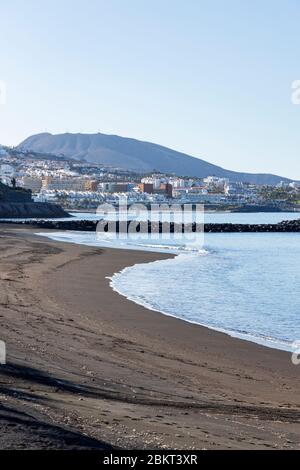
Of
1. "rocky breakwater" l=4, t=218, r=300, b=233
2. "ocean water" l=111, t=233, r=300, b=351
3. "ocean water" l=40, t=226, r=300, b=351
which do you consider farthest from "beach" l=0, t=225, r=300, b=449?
"rocky breakwater" l=4, t=218, r=300, b=233

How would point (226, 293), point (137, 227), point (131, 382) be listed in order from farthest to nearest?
1. point (137, 227)
2. point (226, 293)
3. point (131, 382)

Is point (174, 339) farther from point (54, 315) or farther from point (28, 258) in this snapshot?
point (28, 258)

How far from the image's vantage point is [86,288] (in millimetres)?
21016

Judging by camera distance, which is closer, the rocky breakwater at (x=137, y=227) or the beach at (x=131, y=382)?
the beach at (x=131, y=382)

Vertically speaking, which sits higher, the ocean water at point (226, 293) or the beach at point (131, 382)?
the beach at point (131, 382)

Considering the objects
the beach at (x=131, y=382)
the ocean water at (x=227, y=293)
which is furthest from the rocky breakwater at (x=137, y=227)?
the beach at (x=131, y=382)

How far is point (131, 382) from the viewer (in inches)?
345

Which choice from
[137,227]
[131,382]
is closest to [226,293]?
[131,382]

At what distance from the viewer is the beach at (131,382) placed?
19.7 feet

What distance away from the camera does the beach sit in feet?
19.7

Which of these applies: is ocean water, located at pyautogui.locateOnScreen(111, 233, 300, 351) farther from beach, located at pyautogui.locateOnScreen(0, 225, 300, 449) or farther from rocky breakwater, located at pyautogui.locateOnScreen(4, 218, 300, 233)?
rocky breakwater, located at pyautogui.locateOnScreen(4, 218, 300, 233)

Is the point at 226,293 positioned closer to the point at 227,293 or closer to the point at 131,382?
the point at 227,293

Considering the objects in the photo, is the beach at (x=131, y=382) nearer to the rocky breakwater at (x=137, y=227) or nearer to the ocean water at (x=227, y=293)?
the ocean water at (x=227, y=293)
